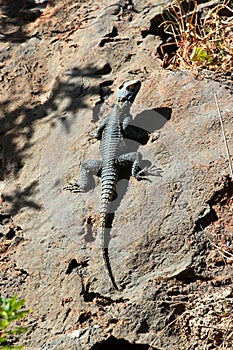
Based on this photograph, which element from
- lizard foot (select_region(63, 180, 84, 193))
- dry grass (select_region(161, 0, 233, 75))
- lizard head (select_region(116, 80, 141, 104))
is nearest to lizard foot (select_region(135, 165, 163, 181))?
lizard foot (select_region(63, 180, 84, 193))

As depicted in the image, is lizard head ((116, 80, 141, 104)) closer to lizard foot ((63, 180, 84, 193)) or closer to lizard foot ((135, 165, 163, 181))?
lizard foot ((135, 165, 163, 181))

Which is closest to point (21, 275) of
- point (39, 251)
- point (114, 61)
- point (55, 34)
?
point (39, 251)

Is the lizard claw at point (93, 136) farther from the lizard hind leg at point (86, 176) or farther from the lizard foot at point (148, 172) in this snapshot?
the lizard foot at point (148, 172)

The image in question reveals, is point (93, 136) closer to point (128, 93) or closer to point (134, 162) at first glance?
point (128, 93)

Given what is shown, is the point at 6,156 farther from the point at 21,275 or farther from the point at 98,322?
the point at 98,322

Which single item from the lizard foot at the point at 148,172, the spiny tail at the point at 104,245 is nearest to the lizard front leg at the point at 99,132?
the lizard foot at the point at 148,172

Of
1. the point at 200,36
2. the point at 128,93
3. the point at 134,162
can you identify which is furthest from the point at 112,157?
the point at 200,36
